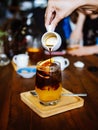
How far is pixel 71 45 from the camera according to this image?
202 cm

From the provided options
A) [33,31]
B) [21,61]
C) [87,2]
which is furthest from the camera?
[33,31]

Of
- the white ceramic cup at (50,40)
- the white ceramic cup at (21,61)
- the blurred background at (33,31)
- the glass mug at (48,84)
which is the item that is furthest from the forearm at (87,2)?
the blurred background at (33,31)

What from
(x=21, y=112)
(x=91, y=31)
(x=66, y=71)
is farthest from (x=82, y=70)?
(x=91, y=31)

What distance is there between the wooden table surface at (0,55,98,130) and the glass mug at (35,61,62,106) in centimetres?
7

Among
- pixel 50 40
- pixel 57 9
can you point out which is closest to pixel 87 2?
pixel 57 9

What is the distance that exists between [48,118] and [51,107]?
6cm

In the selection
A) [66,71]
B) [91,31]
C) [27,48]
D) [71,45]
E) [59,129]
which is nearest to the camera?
[59,129]

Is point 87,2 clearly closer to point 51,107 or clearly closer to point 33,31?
point 51,107

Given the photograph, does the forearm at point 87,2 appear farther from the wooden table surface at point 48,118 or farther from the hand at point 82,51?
the hand at point 82,51

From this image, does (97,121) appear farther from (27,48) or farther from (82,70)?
(27,48)

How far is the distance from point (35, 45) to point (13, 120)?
3.37 feet

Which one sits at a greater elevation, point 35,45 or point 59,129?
point 35,45

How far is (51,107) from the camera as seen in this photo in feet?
2.83

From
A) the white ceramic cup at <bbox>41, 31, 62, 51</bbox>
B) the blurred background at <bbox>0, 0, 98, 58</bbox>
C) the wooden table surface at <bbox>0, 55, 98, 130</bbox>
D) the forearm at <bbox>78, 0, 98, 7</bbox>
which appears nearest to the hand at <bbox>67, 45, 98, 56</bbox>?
the blurred background at <bbox>0, 0, 98, 58</bbox>
